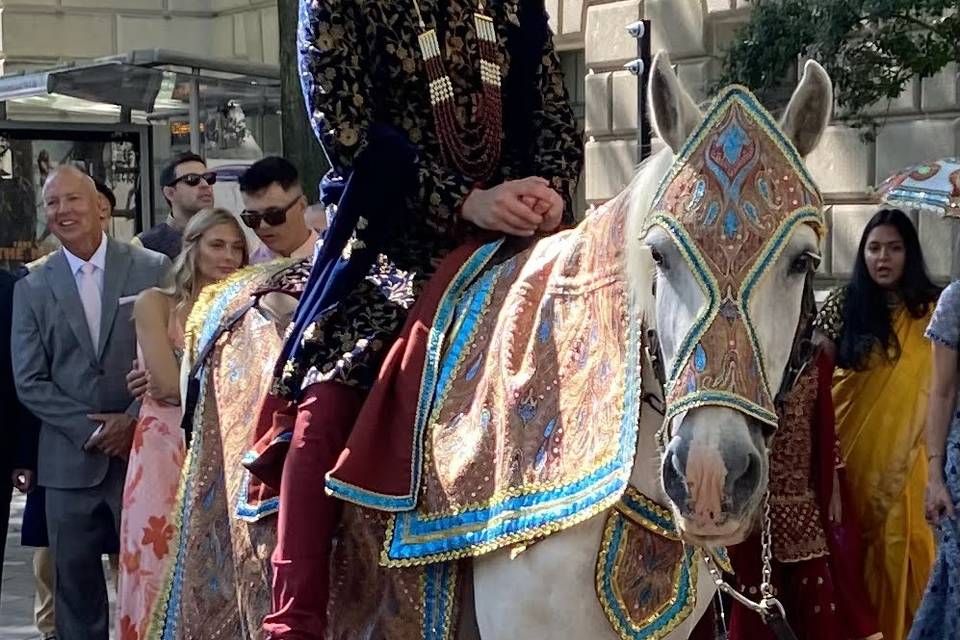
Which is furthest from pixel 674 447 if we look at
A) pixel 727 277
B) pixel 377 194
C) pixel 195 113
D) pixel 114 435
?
pixel 195 113

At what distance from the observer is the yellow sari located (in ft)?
20.8

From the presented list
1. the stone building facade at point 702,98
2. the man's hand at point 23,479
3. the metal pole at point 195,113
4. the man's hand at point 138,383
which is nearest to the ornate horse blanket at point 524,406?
the man's hand at point 138,383

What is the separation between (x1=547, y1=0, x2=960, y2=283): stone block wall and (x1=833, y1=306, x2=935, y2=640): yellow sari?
228 cm

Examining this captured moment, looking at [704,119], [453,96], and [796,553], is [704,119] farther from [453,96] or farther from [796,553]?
[796,553]

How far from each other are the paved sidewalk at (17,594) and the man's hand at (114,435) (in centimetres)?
169

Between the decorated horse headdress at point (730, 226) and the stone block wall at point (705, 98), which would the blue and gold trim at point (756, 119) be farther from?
the stone block wall at point (705, 98)

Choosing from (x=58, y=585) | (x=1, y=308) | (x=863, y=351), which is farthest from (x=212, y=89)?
(x=863, y=351)

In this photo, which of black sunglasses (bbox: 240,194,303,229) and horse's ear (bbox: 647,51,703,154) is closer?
horse's ear (bbox: 647,51,703,154)

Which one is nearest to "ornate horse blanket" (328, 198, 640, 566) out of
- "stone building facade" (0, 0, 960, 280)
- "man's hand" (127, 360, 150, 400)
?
"man's hand" (127, 360, 150, 400)

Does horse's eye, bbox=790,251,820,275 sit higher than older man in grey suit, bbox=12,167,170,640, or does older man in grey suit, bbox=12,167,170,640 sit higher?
horse's eye, bbox=790,251,820,275

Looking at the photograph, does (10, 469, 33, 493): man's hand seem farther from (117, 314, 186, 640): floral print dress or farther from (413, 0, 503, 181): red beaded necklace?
(413, 0, 503, 181): red beaded necklace

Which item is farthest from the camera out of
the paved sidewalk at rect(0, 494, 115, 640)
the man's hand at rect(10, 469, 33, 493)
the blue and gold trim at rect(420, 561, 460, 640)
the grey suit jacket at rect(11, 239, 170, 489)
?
the paved sidewalk at rect(0, 494, 115, 640)

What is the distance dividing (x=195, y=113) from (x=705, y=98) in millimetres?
5726

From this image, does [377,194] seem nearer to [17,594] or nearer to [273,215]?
[273,215]
